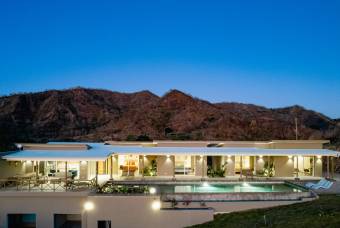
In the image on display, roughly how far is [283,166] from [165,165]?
7523 mm

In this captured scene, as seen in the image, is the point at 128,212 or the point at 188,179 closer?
the point at 128,212

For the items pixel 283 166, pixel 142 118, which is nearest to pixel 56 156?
pixel 283 166

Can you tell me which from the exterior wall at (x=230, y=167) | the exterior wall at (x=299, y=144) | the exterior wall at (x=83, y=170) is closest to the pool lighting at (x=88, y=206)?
the exterior wall at (x=83, y=170)

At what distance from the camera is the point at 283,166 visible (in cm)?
2420

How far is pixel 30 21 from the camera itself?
42.3m

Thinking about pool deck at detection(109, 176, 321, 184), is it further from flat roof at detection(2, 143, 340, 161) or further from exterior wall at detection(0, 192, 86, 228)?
exterior wall at detection(0, 192, 86, 228)

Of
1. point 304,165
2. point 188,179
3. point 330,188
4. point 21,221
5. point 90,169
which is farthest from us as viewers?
point 304,165

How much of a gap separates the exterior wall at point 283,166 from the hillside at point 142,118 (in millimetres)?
31043

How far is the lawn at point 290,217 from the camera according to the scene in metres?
13.0

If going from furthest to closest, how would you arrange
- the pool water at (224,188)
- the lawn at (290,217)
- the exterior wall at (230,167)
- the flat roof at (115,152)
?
the exterior wall at (230,167) < the pool water at (224,188) < the flat roof at (115,152) < the lawn at (290,217)

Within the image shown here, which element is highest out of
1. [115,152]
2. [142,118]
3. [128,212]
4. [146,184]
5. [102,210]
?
[142,118]

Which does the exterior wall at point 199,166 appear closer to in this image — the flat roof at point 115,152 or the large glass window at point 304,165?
the flat roof at point 115,152

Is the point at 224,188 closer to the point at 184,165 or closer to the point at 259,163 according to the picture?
the point at 184,165

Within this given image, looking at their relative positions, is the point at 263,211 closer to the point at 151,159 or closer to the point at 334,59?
the point at 151,159
